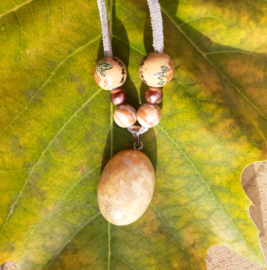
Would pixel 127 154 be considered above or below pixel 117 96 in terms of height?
below

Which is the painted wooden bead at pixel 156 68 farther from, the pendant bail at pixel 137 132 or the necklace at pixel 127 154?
the pendant bail at pixel 137 132

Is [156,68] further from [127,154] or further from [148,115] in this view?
[127,154]

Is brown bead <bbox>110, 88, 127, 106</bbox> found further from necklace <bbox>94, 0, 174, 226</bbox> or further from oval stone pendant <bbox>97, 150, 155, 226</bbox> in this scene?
oval stone pendant <bbox>97, 150, 155, 226</bbox>

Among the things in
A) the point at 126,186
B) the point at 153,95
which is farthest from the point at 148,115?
the point at 126,186

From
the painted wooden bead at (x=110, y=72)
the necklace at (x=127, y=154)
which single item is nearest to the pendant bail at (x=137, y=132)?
the necklace at (x=127, y=154)

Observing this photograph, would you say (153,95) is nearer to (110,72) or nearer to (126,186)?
(110,72)
